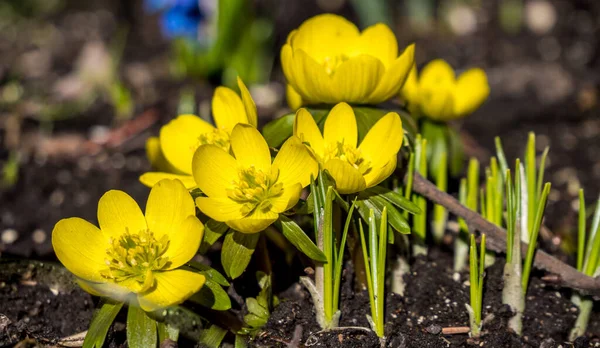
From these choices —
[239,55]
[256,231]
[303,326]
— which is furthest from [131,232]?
[239,55]

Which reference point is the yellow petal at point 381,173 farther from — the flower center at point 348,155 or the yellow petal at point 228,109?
the yellow petal at point 228,109

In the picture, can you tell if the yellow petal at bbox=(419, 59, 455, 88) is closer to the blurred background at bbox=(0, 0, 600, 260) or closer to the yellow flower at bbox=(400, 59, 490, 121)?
the yellow flower at bbox=(400, 59, 490, 121)

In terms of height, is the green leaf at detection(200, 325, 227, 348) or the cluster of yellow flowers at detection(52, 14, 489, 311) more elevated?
the cluster of yellow flowers at detection(52, 14, 489, 311)

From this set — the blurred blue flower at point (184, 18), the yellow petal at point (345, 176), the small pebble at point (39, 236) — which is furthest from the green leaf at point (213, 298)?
the blurred blue flower at point (184, 18)

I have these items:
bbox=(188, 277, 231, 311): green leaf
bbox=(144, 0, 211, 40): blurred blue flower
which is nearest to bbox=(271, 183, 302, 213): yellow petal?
bbox=(188, 277, 231, 311): green leaf

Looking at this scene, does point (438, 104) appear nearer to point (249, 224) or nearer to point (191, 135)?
point (191, 135)

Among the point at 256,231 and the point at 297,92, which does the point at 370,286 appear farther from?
the point at 297,92
